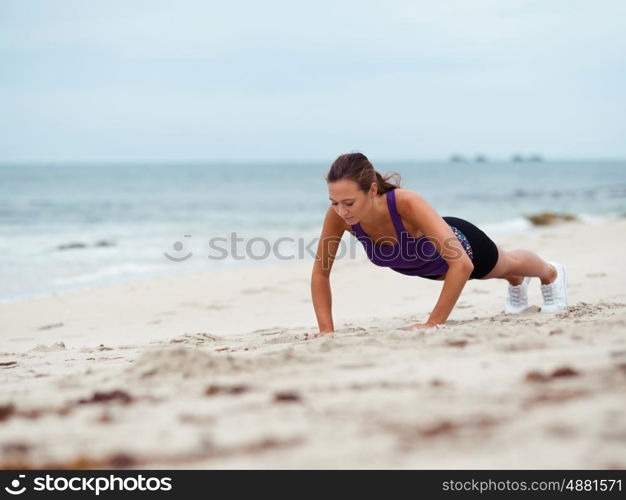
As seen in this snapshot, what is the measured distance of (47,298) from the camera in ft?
25.7

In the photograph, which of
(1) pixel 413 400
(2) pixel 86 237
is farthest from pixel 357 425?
(2) pixel 86 237

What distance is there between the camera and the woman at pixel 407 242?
416 cm

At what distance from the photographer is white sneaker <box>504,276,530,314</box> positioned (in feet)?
16.8

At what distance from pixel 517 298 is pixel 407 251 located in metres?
1.15

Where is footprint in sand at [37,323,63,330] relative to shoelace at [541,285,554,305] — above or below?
below

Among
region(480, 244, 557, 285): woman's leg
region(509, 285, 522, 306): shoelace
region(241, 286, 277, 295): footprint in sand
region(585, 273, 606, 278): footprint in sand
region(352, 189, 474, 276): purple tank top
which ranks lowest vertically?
region(241, 286, 277, 295): footprint in sand

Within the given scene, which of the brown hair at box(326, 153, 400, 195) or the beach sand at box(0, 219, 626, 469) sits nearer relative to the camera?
the beach sand at box(0, 219, 626, 469)

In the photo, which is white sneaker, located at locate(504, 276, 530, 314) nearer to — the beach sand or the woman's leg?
the woman's leg

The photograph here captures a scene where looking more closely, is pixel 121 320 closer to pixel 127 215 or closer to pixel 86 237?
pixel 86 237

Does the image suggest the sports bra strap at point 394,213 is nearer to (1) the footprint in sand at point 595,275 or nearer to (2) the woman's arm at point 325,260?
(2) the woman's arm at point 325,260

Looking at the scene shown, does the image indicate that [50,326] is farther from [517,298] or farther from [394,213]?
[517,298]

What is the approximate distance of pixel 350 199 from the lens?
13.6 feet

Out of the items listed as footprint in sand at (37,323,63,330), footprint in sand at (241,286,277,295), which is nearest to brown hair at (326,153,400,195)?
footprint in sand at (37,323,63,330)

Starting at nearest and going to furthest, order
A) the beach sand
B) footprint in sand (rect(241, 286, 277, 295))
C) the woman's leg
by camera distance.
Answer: the beach sand → the woman's leg → footprint in sand (rect(241, 286, 277, 295))
